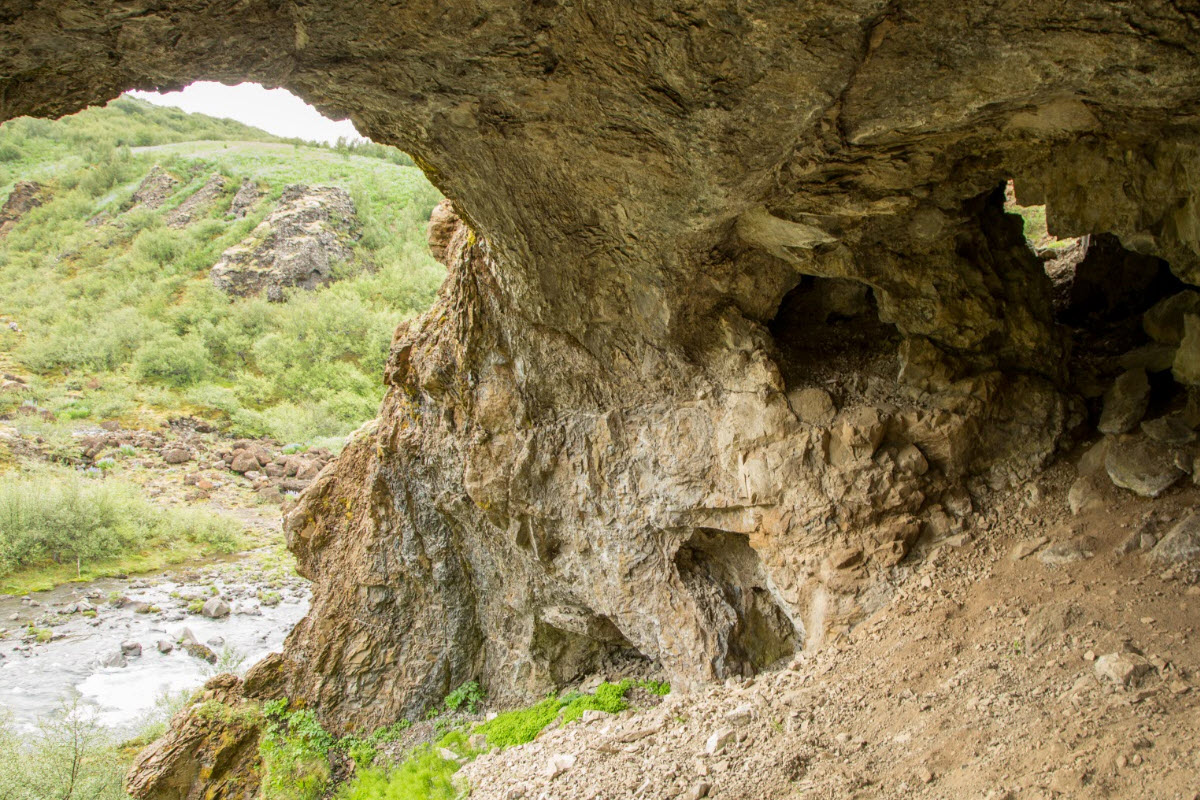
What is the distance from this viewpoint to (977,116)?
3.80 metres

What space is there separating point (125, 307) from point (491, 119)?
3357 cm

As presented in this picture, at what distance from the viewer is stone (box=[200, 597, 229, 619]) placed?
15016 millimetres

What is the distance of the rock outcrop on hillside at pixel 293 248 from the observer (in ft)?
108

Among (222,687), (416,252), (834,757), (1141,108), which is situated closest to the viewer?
(1141,108)

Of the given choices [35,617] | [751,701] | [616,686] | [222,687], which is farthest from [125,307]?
[751,701]

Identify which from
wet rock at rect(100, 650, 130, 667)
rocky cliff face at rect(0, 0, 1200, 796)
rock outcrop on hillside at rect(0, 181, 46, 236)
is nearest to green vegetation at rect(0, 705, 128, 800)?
wet rock at rect(100, 650, 130, 667)

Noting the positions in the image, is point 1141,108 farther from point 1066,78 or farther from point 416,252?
point 416,252

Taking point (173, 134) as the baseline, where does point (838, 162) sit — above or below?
below

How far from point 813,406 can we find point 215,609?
558 inches

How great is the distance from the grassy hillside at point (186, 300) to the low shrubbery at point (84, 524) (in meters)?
5.72

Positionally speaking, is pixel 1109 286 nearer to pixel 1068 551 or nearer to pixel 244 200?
pixel 1068 551

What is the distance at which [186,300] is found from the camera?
32.1m

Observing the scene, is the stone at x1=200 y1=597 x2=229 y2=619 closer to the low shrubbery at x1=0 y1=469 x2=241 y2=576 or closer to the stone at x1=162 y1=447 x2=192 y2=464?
the low shrubbery at x1=0 y1=469 x2=241 y2=576

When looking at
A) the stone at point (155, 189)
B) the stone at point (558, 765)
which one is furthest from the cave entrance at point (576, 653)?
the stone at point (155, 189)
